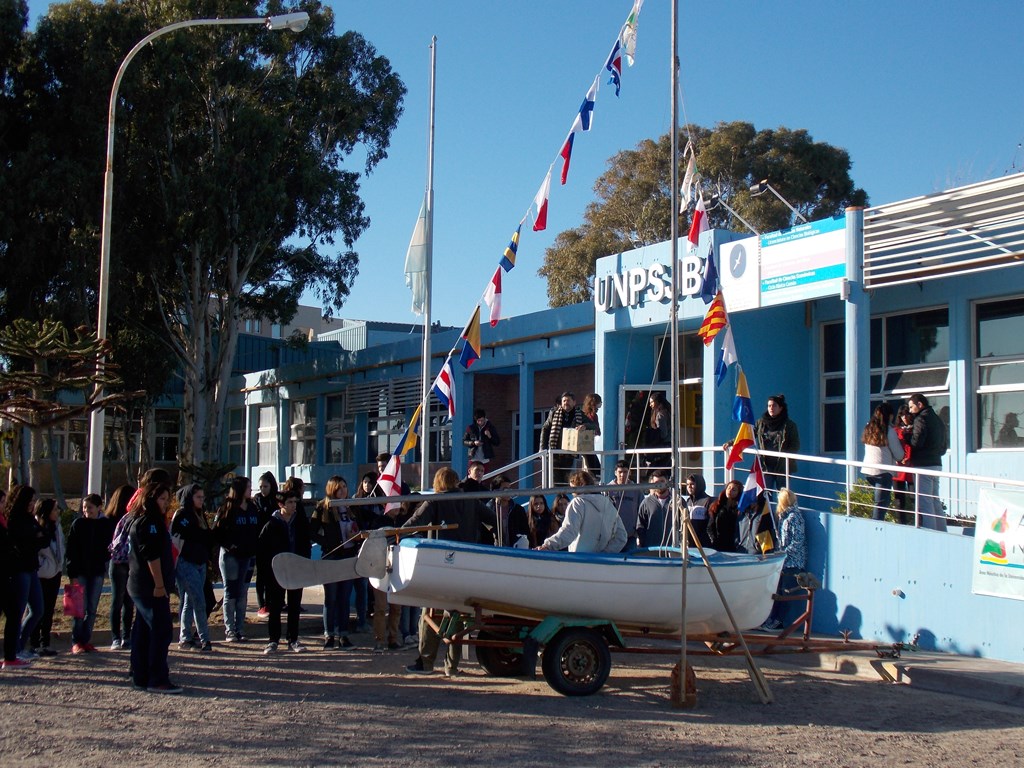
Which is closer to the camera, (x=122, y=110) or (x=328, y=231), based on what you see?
(x=122, y=110)

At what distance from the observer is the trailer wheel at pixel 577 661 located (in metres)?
8.79

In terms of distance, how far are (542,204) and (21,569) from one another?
6.57m

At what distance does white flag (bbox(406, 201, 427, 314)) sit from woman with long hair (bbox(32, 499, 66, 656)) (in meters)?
8.77

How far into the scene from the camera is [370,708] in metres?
8.34

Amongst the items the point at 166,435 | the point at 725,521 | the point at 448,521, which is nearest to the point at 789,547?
the point at 725,521

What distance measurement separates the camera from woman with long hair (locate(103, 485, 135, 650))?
33.9 ft

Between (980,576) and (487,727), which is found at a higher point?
(980,576)

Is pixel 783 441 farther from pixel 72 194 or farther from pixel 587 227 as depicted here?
pixel 587 227

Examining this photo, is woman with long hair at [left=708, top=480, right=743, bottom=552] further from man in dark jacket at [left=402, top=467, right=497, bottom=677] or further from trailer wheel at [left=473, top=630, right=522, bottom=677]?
trailer wheel at [left=473, top=630, right=522, bottom=677]

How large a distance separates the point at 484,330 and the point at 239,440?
63.6ft

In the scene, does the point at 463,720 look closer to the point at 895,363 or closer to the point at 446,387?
the point at 446,387

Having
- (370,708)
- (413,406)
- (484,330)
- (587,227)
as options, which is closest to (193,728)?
(370,708)

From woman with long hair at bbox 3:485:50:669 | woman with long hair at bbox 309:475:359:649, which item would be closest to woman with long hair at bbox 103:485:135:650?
woman with long hair at bbox 3:485:50:669

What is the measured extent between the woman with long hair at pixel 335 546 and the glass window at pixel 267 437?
2435 centimetres
